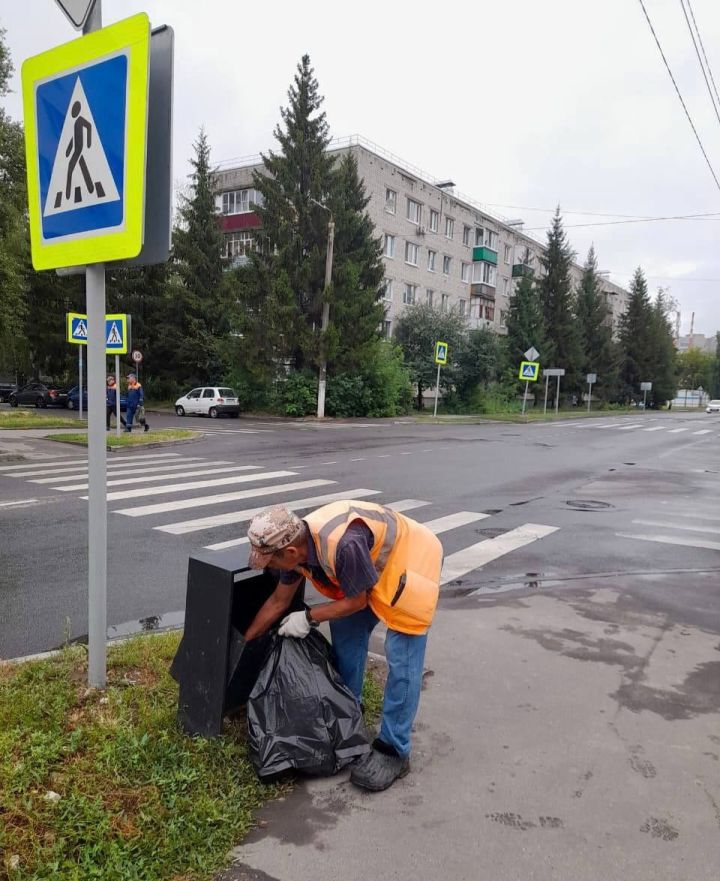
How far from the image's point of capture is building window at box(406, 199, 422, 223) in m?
43.3

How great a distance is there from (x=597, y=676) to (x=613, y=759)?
0.94 m

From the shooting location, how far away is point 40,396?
37188 mm

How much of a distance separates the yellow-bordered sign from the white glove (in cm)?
168

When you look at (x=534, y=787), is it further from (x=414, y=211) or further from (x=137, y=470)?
(x=414, y=211)

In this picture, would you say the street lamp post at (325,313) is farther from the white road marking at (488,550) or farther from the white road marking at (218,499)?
the white road marking at (488,550)

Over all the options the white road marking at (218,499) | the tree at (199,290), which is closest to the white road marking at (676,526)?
the white road marking at (218,499)

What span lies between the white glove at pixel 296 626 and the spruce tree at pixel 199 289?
117 feet

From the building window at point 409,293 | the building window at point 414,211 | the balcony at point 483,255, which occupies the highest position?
the building window at point 414,211

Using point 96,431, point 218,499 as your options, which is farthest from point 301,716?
point 218,499

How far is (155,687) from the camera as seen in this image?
327 centimetres

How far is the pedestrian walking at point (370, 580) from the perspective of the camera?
2.54m

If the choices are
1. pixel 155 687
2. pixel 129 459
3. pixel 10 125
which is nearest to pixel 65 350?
pixel 10 125

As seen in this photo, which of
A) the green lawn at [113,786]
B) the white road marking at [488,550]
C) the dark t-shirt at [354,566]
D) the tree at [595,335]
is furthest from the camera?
the tree at [595,335]

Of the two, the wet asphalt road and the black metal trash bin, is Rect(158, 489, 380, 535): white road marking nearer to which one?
the wet asphalt road
